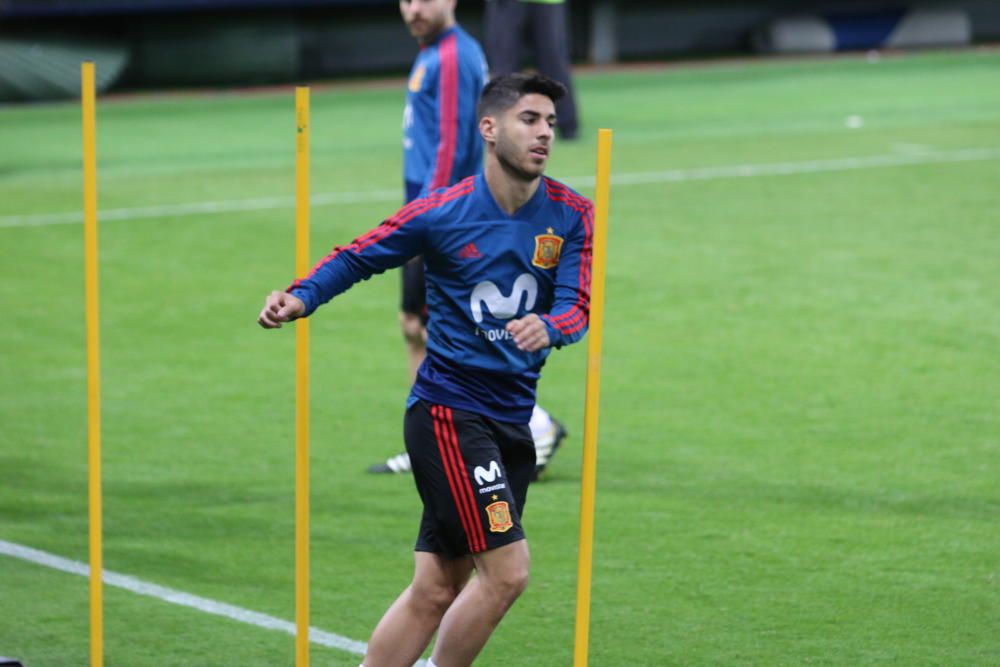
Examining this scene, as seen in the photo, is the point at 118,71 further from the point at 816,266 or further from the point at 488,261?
the point at 488,261

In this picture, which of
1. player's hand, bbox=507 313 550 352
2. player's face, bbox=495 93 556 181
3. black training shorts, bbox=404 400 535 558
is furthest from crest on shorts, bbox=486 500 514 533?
player's face, bbox=495 93 556 181

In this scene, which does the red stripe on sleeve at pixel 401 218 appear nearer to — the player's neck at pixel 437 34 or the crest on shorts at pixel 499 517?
the crest on shorts at pixel 499 517

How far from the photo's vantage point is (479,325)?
5168 millimetres

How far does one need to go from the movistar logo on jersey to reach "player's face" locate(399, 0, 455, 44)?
3.12 metres

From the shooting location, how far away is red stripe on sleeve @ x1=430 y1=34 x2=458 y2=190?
7.98 m

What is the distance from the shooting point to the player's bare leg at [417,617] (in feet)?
17.2

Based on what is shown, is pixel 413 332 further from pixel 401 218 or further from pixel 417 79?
pixel 401 218

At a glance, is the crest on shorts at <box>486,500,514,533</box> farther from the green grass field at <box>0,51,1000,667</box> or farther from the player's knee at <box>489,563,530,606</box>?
the green grass field at <box>0,51,1000,667</box>

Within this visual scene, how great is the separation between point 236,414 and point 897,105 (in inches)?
579

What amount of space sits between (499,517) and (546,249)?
81 centimetres

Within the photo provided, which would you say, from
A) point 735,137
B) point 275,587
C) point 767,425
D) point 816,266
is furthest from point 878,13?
point 275,587

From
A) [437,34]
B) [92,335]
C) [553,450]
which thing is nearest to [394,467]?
[553,450]

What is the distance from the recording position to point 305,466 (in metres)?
5.22

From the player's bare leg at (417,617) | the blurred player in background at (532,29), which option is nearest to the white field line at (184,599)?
the player's bare leg at (417,617)
